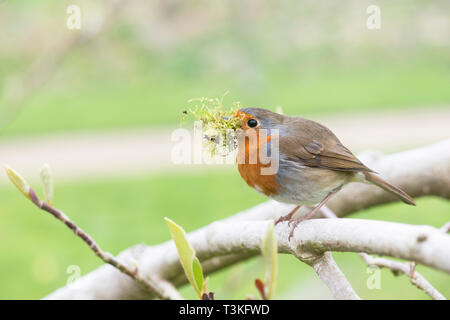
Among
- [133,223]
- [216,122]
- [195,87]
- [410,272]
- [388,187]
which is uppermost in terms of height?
[195,87]

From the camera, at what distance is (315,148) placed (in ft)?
6.16

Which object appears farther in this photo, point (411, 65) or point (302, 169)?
point (411, 65)

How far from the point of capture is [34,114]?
8.77 meters

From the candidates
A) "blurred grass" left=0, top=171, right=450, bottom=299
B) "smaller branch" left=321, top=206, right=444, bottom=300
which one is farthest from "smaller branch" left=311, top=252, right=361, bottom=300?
"blurred grass" left=0, top=171, right=450, bottom=299

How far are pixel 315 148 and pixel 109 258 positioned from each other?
31.1 inches

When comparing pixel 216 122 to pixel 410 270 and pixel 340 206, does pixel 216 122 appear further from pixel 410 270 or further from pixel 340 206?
pixel 340 206

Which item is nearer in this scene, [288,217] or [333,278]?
[333,278]

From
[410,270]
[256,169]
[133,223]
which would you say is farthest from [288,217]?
[133,223]

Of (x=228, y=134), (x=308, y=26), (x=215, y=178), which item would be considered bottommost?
(x=215, y=178)

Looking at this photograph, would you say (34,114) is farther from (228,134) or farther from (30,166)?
(228,134)

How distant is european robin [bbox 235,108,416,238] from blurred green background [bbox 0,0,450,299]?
244cm

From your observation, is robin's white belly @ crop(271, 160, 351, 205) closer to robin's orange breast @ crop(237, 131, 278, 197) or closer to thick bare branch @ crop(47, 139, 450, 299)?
robin's orange breast @ crop(237, 131, 278, 197)

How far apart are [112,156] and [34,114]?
6.26 feet
